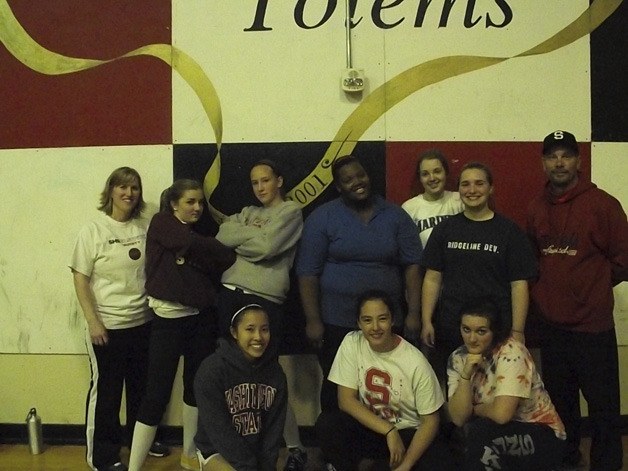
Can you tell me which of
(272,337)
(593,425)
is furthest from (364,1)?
(593,425)

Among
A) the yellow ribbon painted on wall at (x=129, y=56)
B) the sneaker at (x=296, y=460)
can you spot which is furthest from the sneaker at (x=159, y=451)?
the yellow ribbon painted on wall at (x=129, y=56)

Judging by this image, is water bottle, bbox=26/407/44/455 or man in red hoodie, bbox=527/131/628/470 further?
water bottle, bbox=26/407/44/455

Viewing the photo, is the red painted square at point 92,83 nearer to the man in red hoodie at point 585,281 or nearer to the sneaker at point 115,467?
the sneaker at point 115,467

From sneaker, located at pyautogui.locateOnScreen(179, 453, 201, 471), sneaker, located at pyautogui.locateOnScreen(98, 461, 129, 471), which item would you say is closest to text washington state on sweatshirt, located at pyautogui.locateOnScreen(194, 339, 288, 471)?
sneaker, located at pyautogui.locateOnScreen(179, 453, 201, 471)

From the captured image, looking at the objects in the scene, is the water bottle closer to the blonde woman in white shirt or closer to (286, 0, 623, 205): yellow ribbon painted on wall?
(286, 0, 623, 205): yellow ribbon painted on wall

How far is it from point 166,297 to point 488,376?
4.42 feet

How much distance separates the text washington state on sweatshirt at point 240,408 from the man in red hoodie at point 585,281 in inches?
47.1

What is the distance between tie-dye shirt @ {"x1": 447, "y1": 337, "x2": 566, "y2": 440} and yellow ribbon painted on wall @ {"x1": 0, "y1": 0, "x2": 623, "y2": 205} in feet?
4.14

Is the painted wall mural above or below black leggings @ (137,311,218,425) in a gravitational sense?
above

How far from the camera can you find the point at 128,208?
3.10 m

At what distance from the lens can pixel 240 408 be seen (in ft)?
8.86

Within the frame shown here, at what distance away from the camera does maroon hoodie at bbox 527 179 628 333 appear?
284cm

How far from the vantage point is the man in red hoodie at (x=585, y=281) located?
112 inches

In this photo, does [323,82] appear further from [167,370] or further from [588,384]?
[588,384]
